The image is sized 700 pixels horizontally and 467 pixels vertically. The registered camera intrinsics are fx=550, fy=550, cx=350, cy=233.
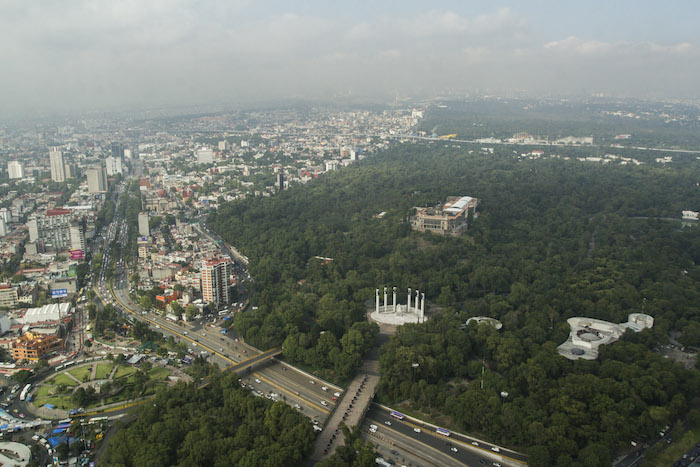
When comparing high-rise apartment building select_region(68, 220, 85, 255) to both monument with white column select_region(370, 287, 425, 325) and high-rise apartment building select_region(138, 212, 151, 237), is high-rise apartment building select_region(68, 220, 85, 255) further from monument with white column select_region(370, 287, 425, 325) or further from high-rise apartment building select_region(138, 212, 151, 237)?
monument with white column select_region(370, 287, 425, 325)

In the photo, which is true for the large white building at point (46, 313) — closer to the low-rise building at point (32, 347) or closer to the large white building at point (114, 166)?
the low-rise building at point (32, 347)

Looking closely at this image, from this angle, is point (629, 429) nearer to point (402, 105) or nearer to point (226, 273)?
point (226, 273)

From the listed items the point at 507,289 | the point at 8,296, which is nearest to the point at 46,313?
the point at 8,296

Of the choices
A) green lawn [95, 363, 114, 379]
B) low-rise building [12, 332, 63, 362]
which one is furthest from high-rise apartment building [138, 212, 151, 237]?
green lawn [95, 363, 114, 379]

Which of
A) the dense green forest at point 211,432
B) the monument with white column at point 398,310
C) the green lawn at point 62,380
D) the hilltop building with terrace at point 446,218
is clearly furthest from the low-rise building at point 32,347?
the hilltop building with terrace at point 446,218

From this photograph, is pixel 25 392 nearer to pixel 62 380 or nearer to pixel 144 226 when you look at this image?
pixel 62 380
